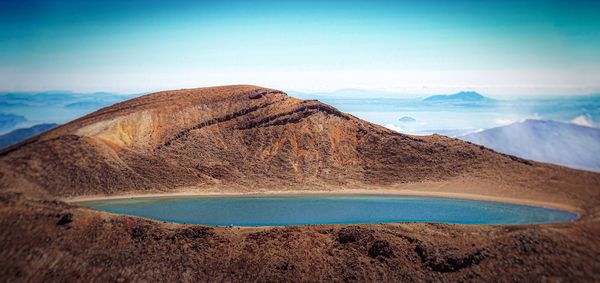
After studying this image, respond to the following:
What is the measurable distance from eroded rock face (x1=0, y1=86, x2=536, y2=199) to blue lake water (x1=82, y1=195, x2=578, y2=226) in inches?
318

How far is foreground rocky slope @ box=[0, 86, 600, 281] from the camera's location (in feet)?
113

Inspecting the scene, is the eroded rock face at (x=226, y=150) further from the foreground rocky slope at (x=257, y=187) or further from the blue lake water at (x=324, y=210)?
the blue lake water at (x=324, y=210)

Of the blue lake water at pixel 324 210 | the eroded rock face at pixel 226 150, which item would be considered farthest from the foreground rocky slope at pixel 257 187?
the blue lake water at pixel 324 210

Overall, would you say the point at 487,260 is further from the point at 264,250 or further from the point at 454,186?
the point at 454,186

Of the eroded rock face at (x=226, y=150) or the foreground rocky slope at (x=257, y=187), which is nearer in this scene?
the foreground rocky slope at (x=257, y=187)

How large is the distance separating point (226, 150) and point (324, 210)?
31092mm

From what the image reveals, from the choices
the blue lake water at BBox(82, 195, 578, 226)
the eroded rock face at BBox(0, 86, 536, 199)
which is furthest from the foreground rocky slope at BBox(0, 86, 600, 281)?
the blue lake water at BBox(82, 195, 578, 226)

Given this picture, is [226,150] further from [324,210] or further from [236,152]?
[324,210]

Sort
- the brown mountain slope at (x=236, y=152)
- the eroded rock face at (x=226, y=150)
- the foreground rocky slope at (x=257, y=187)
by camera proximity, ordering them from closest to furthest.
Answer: the foreground rocky slope at (x=257, y=187) < the brown mountain slope at (x=236, y=152) < the eroded rock face at (x=226, y=150)

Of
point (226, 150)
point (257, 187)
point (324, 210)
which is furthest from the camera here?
point (226, 150)

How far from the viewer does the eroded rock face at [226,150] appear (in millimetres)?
67062

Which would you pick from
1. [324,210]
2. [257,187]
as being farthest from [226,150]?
[324,210]

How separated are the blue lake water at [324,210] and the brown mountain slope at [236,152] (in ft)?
23.8

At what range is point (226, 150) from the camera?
265 ft
